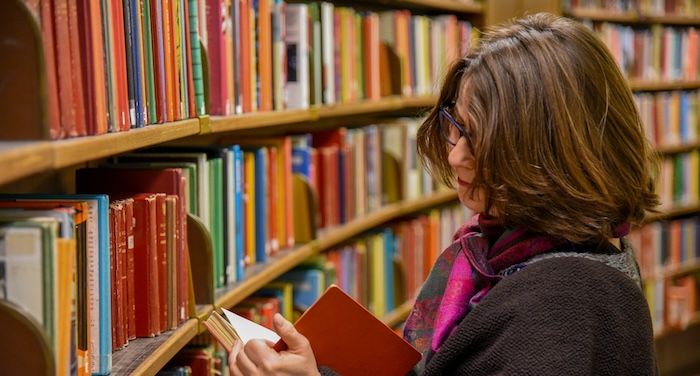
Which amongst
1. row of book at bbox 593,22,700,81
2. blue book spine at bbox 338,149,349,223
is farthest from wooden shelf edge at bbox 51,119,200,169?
row of book at bbox 593,22,700,81

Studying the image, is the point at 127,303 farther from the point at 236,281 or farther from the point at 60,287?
the point at 236,281

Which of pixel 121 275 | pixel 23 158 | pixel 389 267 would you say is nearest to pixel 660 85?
pixel 389 267

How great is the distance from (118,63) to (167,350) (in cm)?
47

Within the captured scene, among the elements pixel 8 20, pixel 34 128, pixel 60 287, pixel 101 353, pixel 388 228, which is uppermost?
pixel 8 20

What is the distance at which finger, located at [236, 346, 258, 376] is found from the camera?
55.5 inches

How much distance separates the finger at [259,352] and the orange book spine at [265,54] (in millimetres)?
888

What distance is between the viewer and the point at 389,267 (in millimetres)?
3252

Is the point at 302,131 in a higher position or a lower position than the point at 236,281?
higher

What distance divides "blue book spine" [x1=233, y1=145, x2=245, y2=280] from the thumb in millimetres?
655

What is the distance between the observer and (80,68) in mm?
1231

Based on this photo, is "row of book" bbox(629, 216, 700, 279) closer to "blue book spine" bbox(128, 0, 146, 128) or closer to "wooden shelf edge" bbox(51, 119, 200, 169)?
"wooden shelf edge" bbox(51, 119, 200, 169)

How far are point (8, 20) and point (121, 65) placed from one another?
0.35m

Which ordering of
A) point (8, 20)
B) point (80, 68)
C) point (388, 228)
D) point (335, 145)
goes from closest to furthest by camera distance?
point (8, 20), point (80, 68), point (335, 145), point (388, 228)

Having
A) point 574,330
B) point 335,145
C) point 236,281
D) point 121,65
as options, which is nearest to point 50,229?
point 121,65
